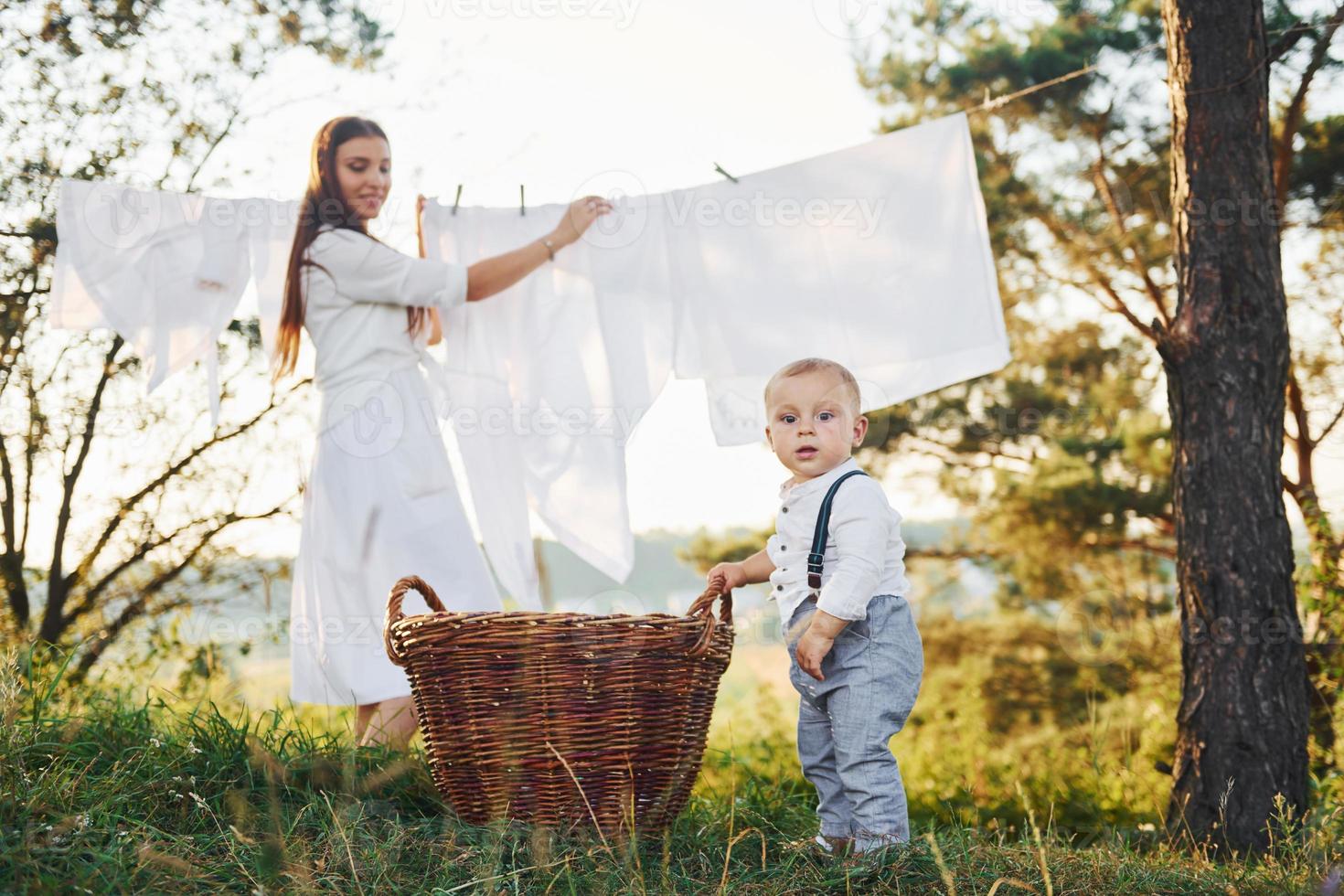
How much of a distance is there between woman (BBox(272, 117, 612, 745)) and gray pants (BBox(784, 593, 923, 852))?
1.04m

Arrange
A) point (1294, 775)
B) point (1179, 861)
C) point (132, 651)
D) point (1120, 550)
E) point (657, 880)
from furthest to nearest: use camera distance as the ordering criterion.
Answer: point (1120, 550)
point (132, 651)
point (1294, 775)
point (1179, 861)
point (657, 880)

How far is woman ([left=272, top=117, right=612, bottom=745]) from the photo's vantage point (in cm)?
293

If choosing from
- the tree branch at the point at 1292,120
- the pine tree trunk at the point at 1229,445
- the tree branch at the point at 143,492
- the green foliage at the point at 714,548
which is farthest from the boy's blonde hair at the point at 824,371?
the green foliage at the point at 714,548

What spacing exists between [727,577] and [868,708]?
40 cm

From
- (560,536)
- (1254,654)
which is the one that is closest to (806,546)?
(560,536)

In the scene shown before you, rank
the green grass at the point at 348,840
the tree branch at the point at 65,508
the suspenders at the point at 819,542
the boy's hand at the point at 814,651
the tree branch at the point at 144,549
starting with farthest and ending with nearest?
1. the tree branch at the point at 144,549
2. the tree branch at the point at 65,508
3. the suspenders at the point at 819,542
4. the boy's hand at the point at 814,651
5. the green grass at the point at 348,840

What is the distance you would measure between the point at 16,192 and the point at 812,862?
11.5 feet

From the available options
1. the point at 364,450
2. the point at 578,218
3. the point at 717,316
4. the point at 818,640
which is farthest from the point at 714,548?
the point at 818,640

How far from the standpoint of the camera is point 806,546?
2355 millimetres

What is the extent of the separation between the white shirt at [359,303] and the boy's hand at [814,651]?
1.37 meters

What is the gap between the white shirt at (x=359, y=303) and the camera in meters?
3.00

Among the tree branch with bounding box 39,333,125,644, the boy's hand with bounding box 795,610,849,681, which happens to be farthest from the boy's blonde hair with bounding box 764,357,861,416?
the tree branch with bounding box 39,333,125,644

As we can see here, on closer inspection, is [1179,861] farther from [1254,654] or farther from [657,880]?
[657,880]

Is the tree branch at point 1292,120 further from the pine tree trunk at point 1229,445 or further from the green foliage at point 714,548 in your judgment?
the green foliage at point 714,548
